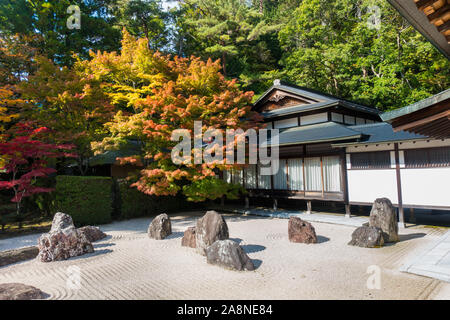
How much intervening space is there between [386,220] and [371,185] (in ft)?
9.72

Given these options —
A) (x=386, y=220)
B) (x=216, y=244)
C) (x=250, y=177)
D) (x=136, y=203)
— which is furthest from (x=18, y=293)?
(x=250, y=177)

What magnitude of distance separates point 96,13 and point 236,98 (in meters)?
17.1

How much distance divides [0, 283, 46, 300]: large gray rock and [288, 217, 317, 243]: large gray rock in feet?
19.4

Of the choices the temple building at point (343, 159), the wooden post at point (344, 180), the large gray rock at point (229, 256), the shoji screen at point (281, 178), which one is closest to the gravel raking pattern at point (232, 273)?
the large gray rock at point (229, 256)

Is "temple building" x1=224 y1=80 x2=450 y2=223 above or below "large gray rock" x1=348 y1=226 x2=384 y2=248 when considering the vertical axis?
above

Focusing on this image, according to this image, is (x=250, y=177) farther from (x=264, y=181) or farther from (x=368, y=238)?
(x=368, y=238)

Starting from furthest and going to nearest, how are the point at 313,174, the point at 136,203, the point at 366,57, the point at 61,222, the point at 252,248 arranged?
the point at 366,57
the point at 136,203
the point at 313,174
the point at 61,222
the point at 252,248

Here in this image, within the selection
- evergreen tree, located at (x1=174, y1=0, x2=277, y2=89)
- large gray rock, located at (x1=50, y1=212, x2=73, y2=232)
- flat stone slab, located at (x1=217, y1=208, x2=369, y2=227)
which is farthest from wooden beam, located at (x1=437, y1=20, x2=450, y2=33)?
evergreen tree, located at (x1=174, y1=0, x2=277, y2=89)

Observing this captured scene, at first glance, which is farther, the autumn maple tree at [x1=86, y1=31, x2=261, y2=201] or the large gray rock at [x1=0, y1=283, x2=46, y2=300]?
the autumn maple tree at [x1=86, y1=31, x2=261, y2=201]

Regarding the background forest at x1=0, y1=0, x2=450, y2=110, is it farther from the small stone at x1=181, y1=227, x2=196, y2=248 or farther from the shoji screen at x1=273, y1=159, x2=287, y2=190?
the small stone at x1=181, y1=227, x2=196, y2=248

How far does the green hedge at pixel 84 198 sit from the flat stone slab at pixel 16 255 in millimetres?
3300

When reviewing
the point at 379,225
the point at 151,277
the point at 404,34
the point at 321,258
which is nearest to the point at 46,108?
the point at 151,277

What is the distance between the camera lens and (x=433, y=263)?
5.29m

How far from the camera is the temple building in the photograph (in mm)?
8742
